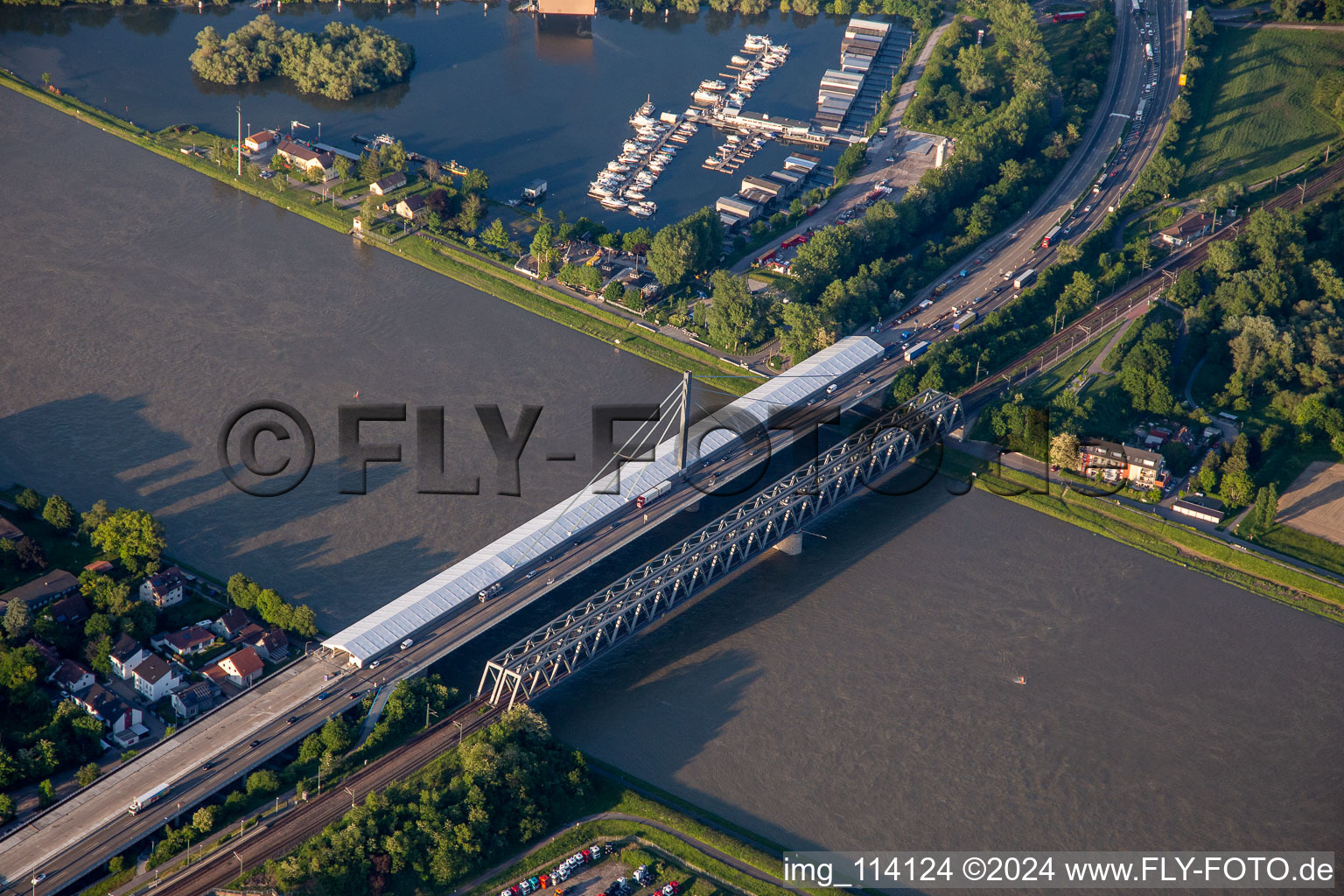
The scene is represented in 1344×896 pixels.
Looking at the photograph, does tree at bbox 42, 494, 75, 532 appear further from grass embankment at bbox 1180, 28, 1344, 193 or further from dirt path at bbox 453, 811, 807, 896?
grass embankment at bbox 1180, 28, 1344, 193

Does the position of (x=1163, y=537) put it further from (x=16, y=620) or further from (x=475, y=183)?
(x=16, y=620)

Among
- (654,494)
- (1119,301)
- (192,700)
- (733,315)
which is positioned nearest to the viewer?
(192,700)

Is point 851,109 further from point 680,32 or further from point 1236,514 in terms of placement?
point 1236,514

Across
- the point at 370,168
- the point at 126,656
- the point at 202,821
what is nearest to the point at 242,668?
the point at 126,656

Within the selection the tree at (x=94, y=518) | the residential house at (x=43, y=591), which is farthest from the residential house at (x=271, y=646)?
the tree at (x=94, y=518)

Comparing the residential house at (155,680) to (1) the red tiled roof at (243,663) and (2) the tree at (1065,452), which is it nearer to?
(1) the red tiled roof at (243,663)

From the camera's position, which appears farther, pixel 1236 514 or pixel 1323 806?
pixel 1236 514

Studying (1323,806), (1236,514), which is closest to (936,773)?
(1323,806)
